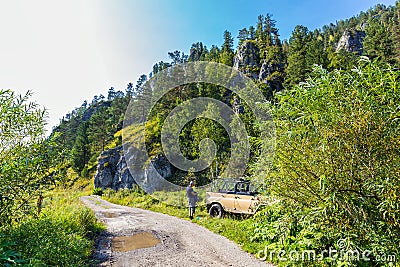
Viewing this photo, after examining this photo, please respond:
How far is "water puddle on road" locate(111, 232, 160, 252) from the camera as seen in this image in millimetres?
8680

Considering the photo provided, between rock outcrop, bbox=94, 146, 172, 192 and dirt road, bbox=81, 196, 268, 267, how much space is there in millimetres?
22218

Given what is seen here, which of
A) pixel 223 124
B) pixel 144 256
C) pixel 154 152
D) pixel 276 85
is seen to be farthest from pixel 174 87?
pixel 144 256

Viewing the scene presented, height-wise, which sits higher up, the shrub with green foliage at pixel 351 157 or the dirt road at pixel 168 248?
the shrub with green foliage at pixel 351 157

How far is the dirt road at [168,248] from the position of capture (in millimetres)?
7156

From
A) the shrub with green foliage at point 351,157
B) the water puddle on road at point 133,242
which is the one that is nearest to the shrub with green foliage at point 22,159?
the water puddle on road at point 133,242

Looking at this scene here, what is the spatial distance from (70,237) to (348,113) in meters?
7.25

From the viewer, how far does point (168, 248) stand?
846 cm

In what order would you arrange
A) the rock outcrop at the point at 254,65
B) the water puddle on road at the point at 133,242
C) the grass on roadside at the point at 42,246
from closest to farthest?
the grass on roadside at the point at 42,246, the water puddle on road at the point at 133,242, the rock outcrop at the point at 254,65

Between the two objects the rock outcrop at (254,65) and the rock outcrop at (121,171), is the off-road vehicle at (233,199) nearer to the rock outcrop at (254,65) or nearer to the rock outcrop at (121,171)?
the rock outcrop at (121,171)

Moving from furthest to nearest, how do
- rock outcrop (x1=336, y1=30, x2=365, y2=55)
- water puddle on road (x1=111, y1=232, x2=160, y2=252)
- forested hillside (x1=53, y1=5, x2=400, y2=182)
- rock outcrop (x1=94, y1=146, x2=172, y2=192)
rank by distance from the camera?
1. rock outcrop (x1=336, y1=30, x2=365, y2=55)
2. rock outcrop (x1=94, y1=146, x2=172, y2=192)
3. forested hillside (x1=53, y1=5, x2=400, y2=182)
4. water puddle on road (x1=111, y1=232, x2=160, y2=252)

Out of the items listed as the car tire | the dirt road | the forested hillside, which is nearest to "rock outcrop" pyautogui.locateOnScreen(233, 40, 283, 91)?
the forested hillside

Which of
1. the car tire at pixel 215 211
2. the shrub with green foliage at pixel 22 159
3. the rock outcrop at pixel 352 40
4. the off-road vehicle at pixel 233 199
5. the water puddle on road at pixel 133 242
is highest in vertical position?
the rock outcrop at pixel 352 40

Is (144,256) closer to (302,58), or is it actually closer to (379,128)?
(379,128)

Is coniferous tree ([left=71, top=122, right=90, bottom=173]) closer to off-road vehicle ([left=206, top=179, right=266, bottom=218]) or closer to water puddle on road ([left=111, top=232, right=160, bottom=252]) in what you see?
off-road vehicle ([left=206, top=179, right=266, bottom=218])
